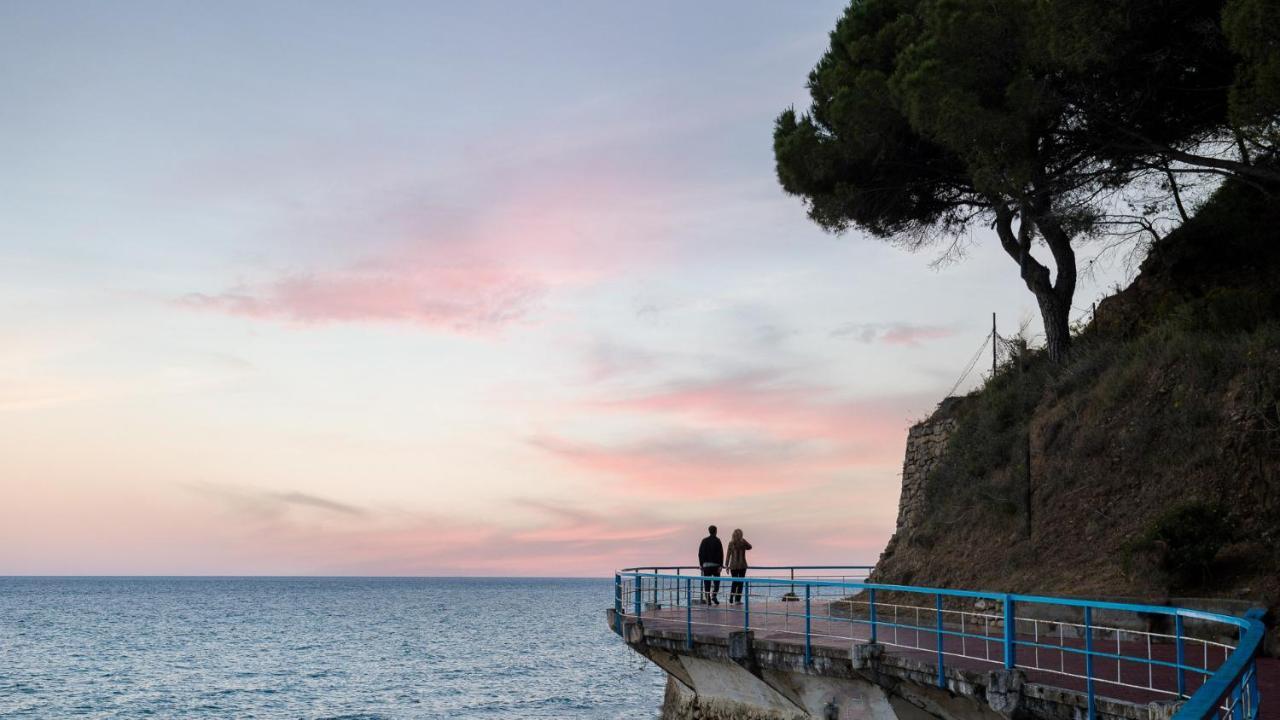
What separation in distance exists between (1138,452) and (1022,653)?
9016 mm

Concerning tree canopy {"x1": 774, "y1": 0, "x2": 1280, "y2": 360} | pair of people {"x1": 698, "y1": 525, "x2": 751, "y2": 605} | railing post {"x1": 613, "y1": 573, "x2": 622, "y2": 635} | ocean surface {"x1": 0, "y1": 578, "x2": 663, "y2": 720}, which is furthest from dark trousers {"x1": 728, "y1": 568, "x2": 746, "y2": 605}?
ocean surface {"x1": 0, "y1": 578, "x2": 663, "y2": 720}

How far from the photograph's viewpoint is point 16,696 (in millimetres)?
41312

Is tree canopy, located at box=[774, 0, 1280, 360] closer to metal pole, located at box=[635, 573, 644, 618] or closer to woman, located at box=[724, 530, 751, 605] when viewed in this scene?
A: woman, located at box=[724, 530, 751, 605]

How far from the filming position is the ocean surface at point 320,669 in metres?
37.3

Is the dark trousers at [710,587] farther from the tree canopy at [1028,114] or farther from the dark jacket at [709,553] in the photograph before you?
the tree canopy at [1028,114]

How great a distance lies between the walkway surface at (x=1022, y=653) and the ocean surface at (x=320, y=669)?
1580 cm

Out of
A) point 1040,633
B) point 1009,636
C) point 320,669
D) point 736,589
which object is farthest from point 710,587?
point 320,669

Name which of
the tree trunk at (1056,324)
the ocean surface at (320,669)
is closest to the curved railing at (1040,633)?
the tree trunk at (1056,324)

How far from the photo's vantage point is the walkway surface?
34.7ft

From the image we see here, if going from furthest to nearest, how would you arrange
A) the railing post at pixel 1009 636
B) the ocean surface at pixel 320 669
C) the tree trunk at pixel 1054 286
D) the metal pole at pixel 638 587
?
the ocean surface at pixel 320 669
the tree trunk at pixel 1054 286
the metal pole at pixel 638 587
the railing post at pixel 1009 636

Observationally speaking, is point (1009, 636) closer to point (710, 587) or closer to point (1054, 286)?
point (710, 587)

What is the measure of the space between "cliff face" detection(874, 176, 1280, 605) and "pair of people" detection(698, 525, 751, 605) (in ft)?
15.8

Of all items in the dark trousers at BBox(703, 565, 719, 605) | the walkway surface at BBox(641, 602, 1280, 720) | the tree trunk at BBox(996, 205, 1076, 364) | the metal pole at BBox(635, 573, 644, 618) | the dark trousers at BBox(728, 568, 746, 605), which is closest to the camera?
the walkway surface at BBox(641, 602, 1280, 720)

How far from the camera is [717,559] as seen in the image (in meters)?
22.5
